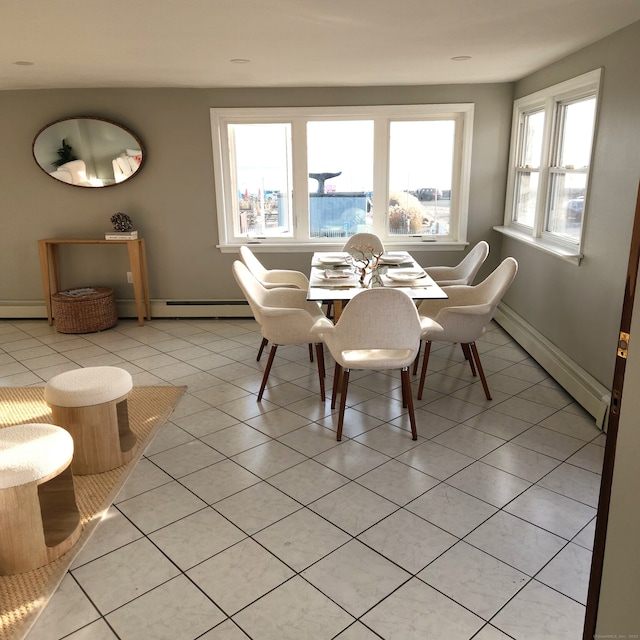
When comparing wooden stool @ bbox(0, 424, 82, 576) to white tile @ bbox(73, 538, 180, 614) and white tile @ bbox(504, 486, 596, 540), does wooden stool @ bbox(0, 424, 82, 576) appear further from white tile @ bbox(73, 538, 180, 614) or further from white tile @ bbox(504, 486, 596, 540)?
white tile @ bbox(504, 486, 596, 540)

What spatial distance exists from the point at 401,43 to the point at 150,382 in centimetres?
274

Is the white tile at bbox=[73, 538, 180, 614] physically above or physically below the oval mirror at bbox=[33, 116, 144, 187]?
below

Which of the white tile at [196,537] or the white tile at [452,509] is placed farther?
the white tile at [452,509]

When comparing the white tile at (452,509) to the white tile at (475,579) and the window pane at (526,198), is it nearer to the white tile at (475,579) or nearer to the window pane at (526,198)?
the white tile at (475,579)

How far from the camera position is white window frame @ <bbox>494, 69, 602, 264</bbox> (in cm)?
354

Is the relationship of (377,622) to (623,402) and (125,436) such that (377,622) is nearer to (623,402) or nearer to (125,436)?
(623,402)

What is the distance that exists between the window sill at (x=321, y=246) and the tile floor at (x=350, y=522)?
1.77m

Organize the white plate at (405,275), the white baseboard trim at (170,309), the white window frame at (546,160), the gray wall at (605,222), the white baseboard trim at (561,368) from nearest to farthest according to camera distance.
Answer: the gray wall at (605,222)
the white baseboard trim at (561,368)
the white window frame at (546,160)
the white plate at (405,275)
the white baseboard trim at (170,309)

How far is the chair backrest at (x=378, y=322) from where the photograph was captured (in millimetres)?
2887

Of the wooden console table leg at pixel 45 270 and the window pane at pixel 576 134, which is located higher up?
the window pane at pixel 576 134

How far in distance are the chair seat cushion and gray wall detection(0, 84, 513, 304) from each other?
2422mm

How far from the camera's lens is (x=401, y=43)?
3.34 meters

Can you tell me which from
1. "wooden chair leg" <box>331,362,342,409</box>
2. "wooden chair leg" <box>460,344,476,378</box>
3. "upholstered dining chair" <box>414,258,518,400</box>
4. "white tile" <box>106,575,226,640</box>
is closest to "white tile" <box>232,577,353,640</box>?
"white tile" <box>106,575,226,640</box>

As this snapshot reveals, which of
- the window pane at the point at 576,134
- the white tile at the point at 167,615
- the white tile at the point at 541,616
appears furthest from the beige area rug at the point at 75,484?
the window pane at the point at 576,134
